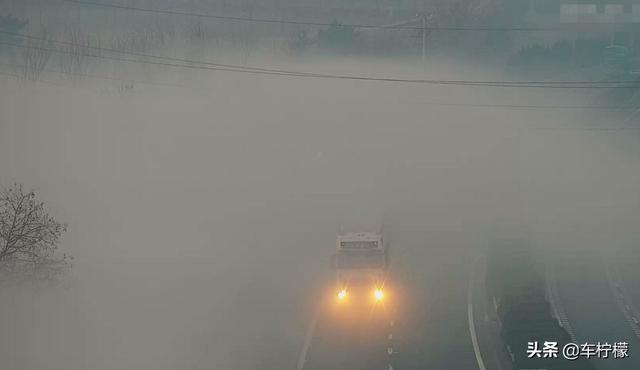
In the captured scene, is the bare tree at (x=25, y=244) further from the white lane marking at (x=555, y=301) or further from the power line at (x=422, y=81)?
the power line at (x=422, y=81)

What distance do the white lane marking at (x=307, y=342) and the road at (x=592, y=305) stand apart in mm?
7755

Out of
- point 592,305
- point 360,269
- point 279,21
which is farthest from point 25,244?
point 279,21

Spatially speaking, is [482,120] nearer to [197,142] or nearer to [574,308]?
[197,142]

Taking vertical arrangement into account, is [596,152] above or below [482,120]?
below

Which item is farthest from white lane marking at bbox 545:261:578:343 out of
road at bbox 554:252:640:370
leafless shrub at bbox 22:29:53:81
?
leafless shrub at bbox 22:29:53:81

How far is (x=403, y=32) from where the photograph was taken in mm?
72062

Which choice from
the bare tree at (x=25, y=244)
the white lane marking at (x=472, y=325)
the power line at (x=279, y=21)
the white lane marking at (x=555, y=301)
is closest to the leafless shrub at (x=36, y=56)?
the power line at (x=279, y=21)

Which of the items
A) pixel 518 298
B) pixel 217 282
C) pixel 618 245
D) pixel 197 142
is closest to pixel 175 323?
pixel 217 282

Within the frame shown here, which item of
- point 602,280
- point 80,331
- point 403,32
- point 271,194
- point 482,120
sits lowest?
point 80,331

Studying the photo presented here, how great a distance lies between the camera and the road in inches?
1044

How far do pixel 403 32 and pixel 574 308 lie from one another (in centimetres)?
4424

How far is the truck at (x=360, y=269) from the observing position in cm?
2878

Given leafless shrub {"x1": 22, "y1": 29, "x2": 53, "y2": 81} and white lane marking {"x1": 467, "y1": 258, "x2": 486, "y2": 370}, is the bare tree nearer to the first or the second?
white lane marking {"x1": 467, "y1": 258, "x2": 486, "y2": 370}

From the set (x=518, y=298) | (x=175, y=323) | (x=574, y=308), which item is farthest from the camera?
(x=574, y=308)
